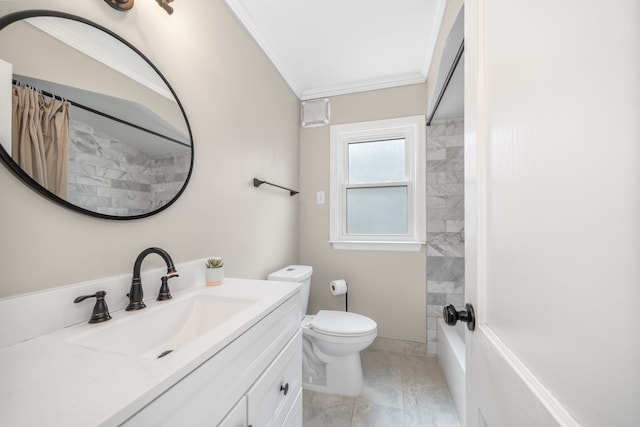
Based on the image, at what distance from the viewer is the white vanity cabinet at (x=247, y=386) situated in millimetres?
459

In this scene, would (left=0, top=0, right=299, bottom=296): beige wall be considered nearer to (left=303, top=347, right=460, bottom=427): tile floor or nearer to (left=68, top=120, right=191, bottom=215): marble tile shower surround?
(left=68, top=120, right=191, bottom=215): marble tile shower surround

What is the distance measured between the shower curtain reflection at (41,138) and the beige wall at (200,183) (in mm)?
48

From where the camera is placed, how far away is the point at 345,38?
65.5 inches

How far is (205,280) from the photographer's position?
1.11 metres

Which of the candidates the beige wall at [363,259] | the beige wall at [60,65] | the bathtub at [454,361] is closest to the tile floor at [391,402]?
the bathtub at [454,361]

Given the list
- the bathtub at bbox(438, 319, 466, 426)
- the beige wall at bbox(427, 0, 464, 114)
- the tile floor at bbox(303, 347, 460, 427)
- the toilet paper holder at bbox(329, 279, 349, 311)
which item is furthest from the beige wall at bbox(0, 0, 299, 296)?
the bathtub at bbox(438, 319, 466, 426)

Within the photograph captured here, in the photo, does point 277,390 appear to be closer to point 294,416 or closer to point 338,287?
point 294,416

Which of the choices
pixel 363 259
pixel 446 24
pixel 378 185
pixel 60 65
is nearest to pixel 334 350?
pixel 363 259

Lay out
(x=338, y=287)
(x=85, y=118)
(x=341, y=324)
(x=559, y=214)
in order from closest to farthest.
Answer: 1. (x=559, y=214)
2. (x=85, y=118)
3. (x=341, y=324)
4. (x=338, y=287)

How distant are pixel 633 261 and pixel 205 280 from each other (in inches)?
49.3

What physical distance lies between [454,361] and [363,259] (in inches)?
38.0

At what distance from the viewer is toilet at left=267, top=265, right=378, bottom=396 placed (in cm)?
150

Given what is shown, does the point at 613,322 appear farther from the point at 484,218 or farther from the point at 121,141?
the point at 121,141

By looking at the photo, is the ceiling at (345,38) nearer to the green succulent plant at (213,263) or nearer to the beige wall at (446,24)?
the beige wall at (446,24)
